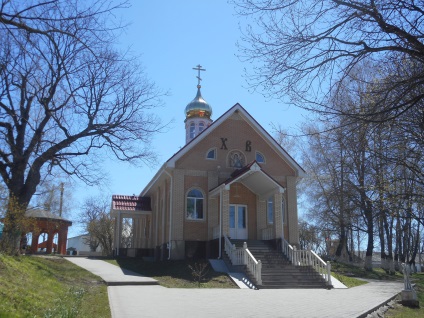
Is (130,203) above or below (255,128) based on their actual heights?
below

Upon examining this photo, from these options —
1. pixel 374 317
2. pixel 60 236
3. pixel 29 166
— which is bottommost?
pixel 374 317

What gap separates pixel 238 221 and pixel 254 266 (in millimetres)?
6576

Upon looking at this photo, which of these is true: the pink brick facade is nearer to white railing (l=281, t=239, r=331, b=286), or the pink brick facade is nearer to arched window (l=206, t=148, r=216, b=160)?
arched window (l=206, t=148, r=216, b=160)

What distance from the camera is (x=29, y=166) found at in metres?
18.2

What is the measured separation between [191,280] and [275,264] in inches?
167

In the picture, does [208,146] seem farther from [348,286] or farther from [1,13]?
[1,13]

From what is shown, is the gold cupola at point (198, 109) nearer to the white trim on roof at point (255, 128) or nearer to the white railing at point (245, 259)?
the white trim on roof at point (255, 128)

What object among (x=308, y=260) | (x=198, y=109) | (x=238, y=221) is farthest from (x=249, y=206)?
(x=198, y=109)

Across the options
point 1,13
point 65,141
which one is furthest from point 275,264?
point 1,13

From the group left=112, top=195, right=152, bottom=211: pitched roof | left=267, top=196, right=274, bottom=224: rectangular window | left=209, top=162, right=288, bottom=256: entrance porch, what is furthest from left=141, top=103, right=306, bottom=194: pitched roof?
left=112, top=195, right=152, bottom=211: pitched roof

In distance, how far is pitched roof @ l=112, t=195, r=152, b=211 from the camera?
29.9m

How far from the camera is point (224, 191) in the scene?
2180cm

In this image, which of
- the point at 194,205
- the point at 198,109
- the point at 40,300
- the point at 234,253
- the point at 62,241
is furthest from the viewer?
the point at 62,241

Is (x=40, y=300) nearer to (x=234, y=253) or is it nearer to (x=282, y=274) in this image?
(x=282, y=274)
